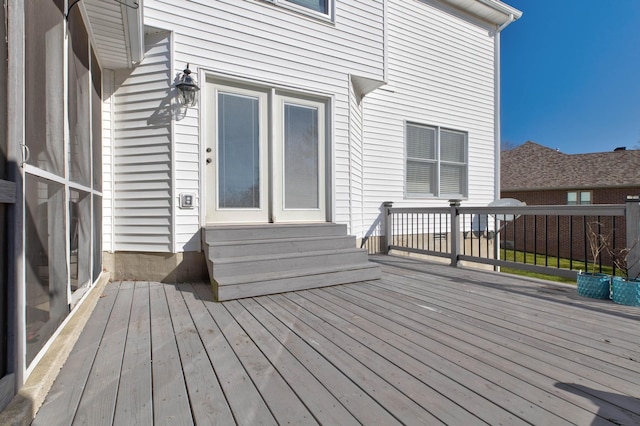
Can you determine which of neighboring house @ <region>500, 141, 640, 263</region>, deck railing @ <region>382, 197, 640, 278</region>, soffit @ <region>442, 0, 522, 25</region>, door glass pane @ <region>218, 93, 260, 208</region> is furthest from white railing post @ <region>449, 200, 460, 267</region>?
neighboring house @ <region>500, 141, 640, 263</region>

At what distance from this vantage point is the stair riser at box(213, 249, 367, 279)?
311 centimetres

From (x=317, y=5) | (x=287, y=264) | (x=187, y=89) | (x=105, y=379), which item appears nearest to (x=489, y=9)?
(x=317, y=5)

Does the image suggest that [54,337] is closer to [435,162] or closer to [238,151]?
[238,151]

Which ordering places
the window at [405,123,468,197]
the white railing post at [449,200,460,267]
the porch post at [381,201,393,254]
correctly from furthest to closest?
the window at [405,123,468,197], the porch post at [381,201,393,254], the white railing post at [449,200,460,267]

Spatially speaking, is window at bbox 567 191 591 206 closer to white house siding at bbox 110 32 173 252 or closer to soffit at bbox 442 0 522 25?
soffit at bbox 442 0 522 25

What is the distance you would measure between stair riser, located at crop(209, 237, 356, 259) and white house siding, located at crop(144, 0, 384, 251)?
1.78 ft

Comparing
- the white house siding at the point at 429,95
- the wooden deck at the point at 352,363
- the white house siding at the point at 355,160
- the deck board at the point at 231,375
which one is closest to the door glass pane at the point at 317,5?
the white house siding at the point at 355,160

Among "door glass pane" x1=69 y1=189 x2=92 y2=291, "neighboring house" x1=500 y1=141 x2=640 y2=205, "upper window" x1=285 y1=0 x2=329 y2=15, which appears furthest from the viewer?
"neighboring house" x1=500 y1=141 x2=640 y2=205

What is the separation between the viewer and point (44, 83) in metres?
1.75

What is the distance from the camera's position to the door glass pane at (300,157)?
4.28 m

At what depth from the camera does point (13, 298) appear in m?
1.30

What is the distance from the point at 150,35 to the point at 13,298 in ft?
11.0

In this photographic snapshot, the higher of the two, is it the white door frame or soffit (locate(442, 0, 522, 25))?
soffit (locate(442, 0, 522, 25))

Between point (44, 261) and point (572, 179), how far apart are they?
20169mm
